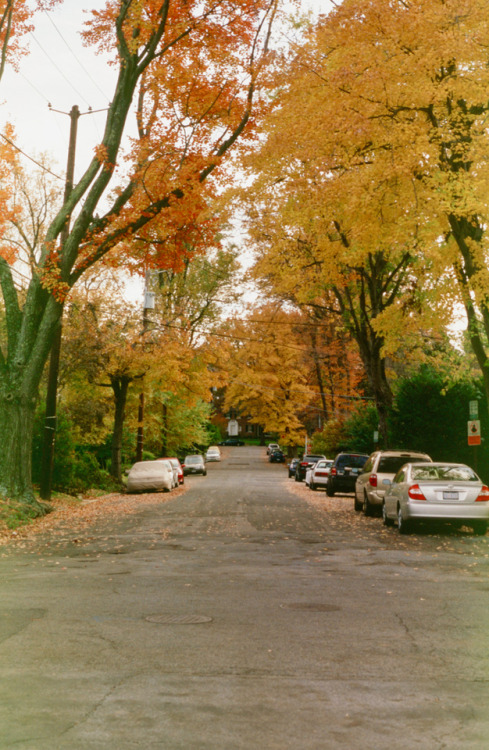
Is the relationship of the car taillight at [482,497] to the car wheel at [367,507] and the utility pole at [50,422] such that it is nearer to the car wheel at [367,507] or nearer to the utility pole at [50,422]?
the car wheel at [367,507]

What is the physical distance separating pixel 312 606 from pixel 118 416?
27.1m

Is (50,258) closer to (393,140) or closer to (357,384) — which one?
(393,140)

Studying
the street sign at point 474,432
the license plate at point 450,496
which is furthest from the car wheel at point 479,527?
the street sign at point 474,432

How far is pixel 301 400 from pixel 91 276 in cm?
3716

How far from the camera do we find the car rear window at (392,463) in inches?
853

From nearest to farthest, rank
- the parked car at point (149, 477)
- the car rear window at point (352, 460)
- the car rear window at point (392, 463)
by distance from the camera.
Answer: the car rear window at point (392, 463) → the car rear window at point (352, 460) → the parked car at point (149, 477)

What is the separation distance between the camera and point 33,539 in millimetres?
15328

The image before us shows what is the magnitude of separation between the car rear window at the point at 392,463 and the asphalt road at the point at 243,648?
25.1ft

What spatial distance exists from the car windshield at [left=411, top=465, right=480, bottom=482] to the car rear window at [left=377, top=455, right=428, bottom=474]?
14.9 feet

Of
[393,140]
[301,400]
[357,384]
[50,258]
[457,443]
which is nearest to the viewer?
[393,140]

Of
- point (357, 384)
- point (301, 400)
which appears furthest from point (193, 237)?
point (301, 400)

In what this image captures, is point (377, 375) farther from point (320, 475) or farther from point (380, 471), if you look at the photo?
point (320, 475)

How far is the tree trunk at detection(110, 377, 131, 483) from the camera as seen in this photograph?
34.8m

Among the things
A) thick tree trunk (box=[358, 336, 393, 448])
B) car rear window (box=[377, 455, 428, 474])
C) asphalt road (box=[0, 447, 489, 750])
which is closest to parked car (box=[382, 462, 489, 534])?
asphalt road (box=[0, 447, 489, 750])
